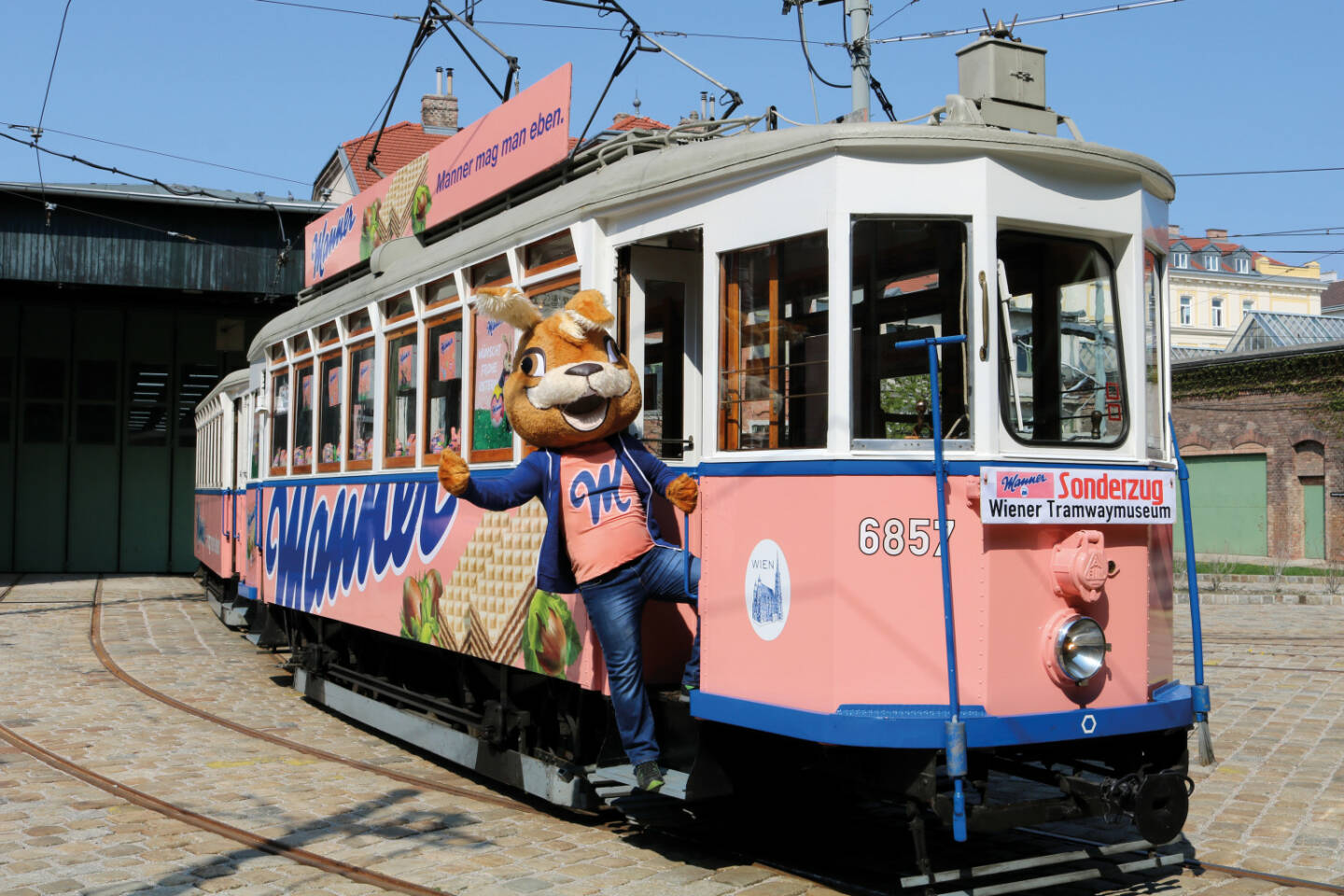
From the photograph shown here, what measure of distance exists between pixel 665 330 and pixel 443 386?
1716 millimetres

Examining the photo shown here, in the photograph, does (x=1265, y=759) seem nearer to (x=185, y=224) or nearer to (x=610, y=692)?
(x=610, y=692)

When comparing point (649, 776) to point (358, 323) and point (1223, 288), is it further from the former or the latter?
point (1223, 288)

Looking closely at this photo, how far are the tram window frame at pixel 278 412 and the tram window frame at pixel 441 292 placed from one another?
3.40 m

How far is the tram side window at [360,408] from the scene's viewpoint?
348 inches

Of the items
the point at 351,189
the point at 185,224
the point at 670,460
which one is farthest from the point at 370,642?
the point at 351,189

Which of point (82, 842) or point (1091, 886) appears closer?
point (1091, 886)

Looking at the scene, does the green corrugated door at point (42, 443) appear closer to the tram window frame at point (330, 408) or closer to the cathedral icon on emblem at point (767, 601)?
the tram window frame at point (330, 408)

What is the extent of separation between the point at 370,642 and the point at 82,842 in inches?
139

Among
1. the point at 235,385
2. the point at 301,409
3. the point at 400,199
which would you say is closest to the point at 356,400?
the point at 400,199

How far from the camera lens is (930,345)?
15.2 ft

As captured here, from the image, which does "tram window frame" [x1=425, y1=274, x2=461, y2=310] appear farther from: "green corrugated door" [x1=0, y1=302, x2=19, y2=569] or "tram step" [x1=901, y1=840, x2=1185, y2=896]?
"green corrugated door" [x1=0, y1=302, x2=19, y2=569]

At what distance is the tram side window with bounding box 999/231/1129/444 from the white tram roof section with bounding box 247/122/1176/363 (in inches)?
12.8

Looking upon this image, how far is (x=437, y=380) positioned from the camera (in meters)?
7.63

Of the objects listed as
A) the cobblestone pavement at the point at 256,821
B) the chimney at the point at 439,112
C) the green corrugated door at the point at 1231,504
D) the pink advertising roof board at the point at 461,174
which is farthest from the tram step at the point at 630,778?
the chimney at the point at 439,112
